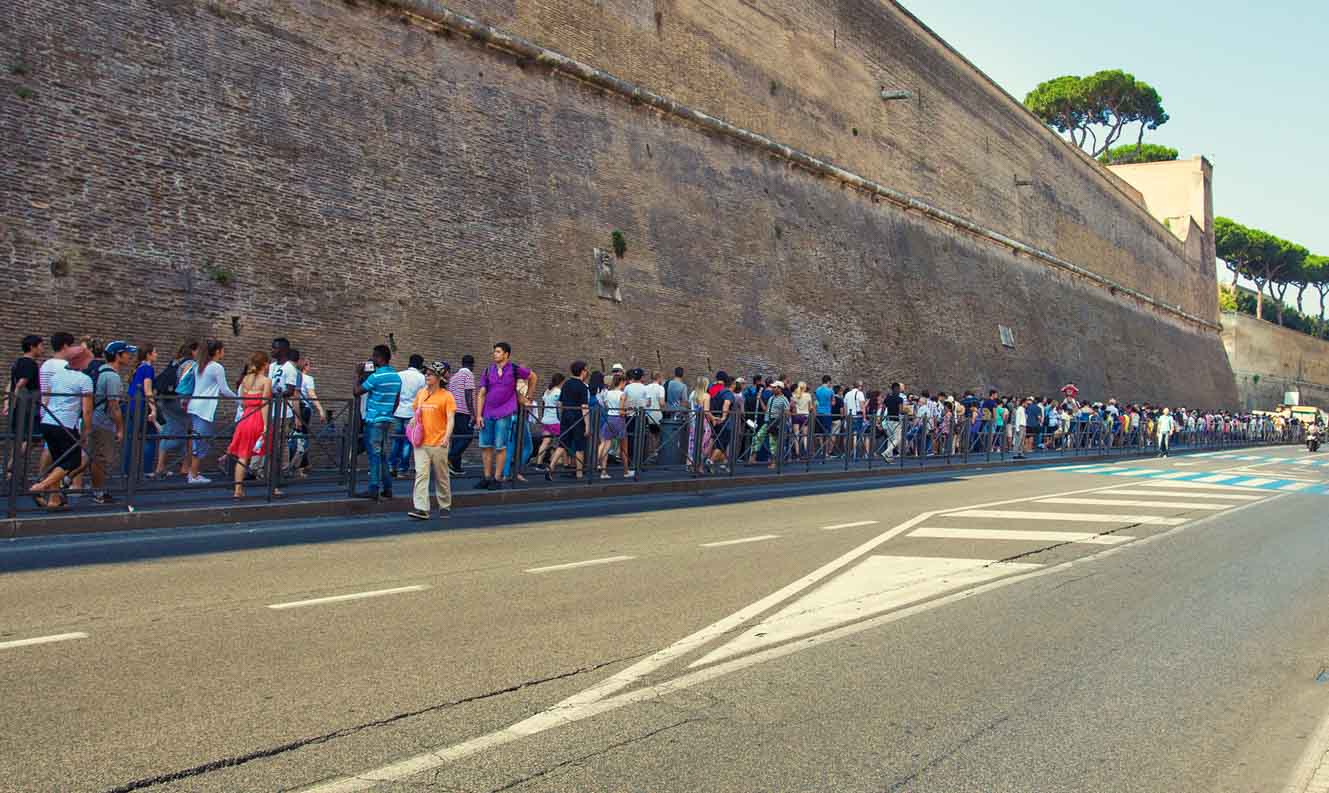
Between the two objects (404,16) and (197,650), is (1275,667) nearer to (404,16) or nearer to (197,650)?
(197,650)

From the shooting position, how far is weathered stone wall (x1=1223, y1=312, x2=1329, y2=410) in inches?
2921

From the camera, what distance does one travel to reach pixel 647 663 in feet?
16.6

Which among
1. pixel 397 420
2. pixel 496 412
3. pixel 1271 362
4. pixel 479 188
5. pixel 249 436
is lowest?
pixel 249 436

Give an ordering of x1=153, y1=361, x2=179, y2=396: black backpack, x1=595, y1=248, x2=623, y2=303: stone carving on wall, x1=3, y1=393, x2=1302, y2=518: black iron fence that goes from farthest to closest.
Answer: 1. x1=595, y1=248, x2=623, y2=303: stone carving on wall
2. x1=153, y1=361, x2=179, y2=396: black backpack
3. x1=3, y1=393, x2=1302, y2=518: black iron fence

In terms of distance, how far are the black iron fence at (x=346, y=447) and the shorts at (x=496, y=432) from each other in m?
0.10

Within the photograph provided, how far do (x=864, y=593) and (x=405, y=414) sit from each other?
7669 mm

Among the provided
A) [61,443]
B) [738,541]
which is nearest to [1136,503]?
[738,541]

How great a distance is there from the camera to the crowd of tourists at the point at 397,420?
385 inches

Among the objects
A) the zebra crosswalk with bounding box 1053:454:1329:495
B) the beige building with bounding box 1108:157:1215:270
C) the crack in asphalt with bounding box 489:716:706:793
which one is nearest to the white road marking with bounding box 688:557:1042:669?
the crack in asphalt with bounding box 489:716:706:793

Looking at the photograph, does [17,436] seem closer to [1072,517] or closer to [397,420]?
[397,420]

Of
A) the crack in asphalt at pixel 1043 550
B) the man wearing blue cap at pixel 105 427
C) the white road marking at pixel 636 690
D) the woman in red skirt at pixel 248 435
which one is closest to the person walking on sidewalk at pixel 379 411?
the woman in red skirt at pixel 248 435

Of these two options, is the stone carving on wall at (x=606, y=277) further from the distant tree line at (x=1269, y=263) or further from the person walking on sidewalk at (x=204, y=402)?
the distant tree line at (x=1269, y=263)

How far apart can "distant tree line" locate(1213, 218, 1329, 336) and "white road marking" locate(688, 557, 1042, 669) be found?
96.3 metres

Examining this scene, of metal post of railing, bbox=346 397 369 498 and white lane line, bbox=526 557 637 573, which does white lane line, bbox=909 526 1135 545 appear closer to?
white lane line, bbox=526 557 637 573
